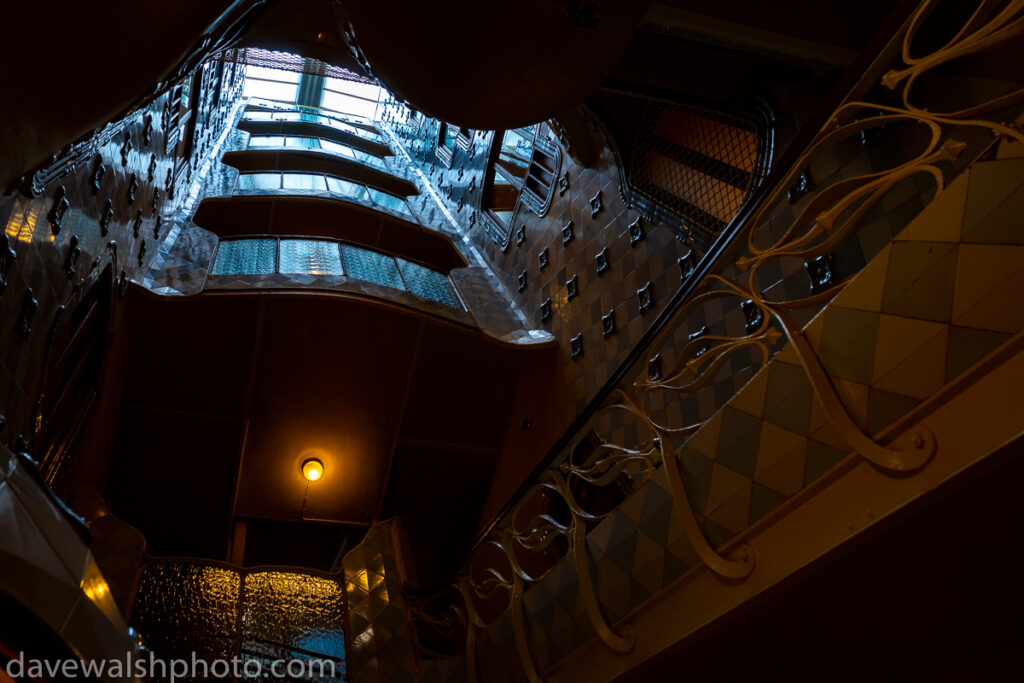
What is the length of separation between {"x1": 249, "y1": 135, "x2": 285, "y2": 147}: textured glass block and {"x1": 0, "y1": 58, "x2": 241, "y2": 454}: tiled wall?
659 cm

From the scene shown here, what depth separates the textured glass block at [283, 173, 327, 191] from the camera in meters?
11.6

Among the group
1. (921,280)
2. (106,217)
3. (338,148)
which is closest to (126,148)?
(106,217)

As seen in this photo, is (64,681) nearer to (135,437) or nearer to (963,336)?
(963,336)

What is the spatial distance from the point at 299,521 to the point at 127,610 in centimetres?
384

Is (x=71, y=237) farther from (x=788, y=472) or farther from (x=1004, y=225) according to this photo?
(x=1004, y=225)

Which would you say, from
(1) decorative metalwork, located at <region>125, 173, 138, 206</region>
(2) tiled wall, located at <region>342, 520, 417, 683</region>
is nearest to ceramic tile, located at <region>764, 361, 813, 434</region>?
(2) tiled wall, located at <region>342, 520, 417, 683</region>

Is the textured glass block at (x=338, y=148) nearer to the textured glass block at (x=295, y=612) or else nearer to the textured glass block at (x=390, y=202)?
the textured glass block at (x=390, y=202)

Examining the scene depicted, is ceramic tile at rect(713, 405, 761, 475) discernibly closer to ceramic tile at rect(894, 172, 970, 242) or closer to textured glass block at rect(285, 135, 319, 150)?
ceramic tile at rect(894, 172, 970, 242)

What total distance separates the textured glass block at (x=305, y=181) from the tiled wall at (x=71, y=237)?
3829 mm

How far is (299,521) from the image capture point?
891 centimetres

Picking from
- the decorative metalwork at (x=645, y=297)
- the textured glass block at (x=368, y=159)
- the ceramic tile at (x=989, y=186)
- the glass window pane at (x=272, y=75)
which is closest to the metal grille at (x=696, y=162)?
the decorative metalwork at (x=645, y=297)

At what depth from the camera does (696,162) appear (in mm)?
6512

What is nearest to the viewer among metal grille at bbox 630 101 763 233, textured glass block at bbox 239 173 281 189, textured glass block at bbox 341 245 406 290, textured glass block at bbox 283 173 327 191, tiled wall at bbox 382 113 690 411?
metal grille at bbox 630 101 763 233

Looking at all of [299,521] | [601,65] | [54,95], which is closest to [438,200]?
[299,521]
